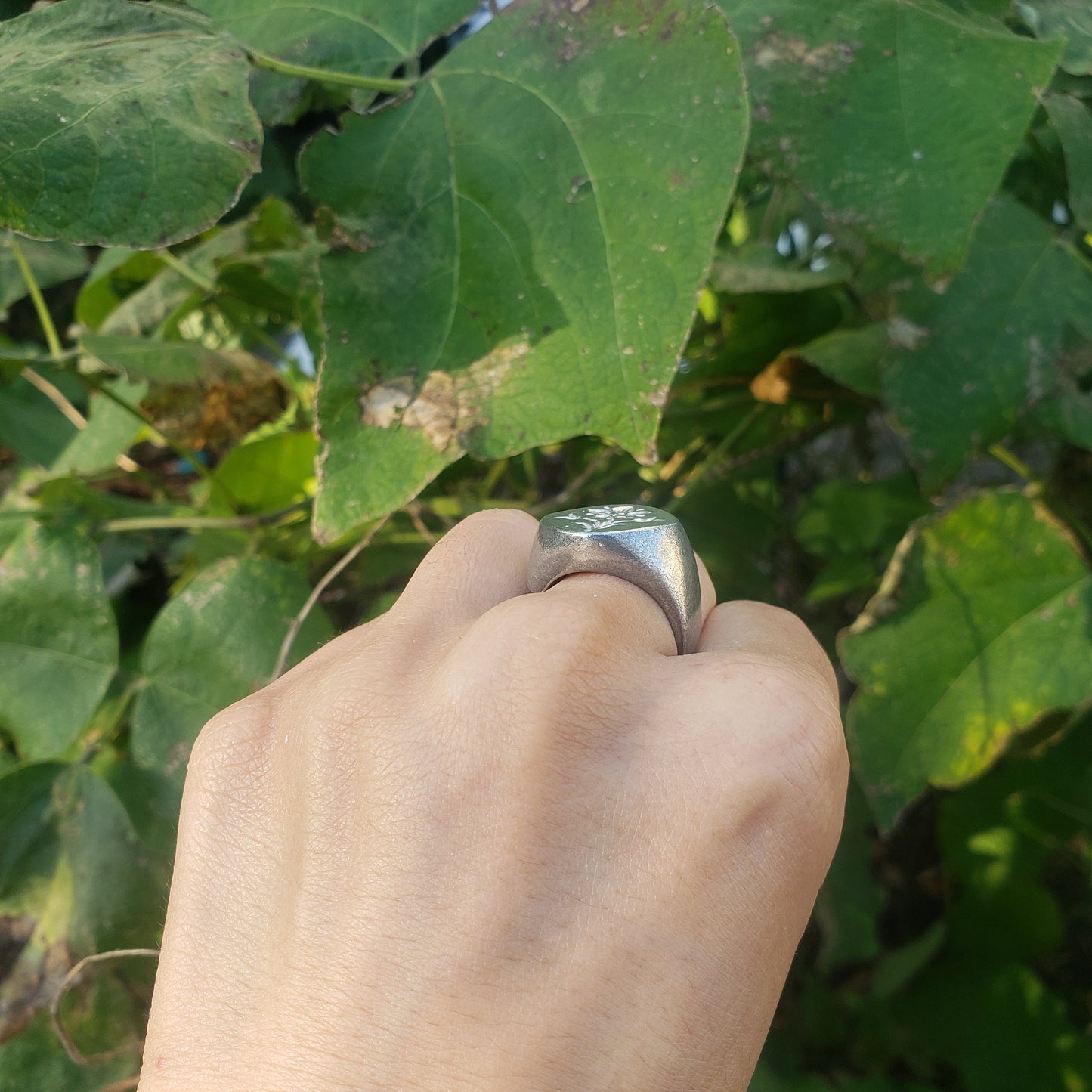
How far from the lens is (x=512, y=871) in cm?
34

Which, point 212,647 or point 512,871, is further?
point 212,647

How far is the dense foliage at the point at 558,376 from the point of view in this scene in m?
0.50

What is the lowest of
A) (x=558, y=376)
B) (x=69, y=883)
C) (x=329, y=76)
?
(x=69, y=883)

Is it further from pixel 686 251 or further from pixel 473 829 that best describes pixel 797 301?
pixel 473 829

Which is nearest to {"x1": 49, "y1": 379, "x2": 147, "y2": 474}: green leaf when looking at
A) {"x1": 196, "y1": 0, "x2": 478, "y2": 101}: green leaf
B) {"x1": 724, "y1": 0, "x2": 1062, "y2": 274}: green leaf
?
{"x1": 196, "y1": 0, "x2": 478, "y2": 101}: green leaf

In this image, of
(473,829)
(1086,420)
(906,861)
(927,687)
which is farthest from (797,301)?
(906,861)

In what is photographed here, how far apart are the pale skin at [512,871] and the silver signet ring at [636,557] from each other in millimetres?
29

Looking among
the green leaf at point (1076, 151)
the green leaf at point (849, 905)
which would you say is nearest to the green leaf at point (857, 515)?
the green leaf at point (1076, 151)

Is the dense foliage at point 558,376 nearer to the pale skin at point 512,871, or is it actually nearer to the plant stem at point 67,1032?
the plant stem at point 67,1032

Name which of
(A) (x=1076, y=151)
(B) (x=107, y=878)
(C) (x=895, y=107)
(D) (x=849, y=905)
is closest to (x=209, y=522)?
(B) (x=107, y=878)

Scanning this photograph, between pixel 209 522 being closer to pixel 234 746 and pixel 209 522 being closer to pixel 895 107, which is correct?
pixel 234 746

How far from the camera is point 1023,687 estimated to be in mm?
726

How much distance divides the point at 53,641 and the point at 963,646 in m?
0.77

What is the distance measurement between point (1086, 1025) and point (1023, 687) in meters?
0.75
